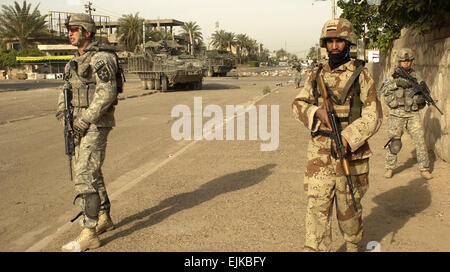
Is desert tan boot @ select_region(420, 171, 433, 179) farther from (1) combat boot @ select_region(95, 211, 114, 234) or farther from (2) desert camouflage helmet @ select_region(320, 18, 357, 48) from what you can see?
(1) combat boot @ select_region(95, 211, 114, 234)

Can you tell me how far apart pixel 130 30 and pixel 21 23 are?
14448mm

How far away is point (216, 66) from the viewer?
3894cm

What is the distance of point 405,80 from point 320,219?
11.3 feet

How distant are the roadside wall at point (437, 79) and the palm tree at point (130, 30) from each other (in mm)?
57584

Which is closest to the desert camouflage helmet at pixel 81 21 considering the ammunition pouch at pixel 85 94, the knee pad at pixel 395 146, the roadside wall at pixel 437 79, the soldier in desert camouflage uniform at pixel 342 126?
the ammunition pouch at pixel 85 94

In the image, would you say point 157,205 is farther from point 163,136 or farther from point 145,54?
point 145,54

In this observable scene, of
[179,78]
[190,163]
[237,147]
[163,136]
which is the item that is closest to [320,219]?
[190,163]

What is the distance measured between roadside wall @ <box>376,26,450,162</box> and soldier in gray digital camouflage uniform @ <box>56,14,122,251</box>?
5006mm

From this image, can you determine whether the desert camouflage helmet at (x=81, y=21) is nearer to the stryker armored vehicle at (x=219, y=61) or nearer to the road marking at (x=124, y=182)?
the road marking at (x=124, y=182)

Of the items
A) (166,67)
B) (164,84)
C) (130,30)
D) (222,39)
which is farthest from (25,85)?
(222,39)

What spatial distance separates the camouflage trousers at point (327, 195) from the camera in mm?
3119

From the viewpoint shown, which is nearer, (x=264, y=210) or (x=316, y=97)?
(x=316, y=97)

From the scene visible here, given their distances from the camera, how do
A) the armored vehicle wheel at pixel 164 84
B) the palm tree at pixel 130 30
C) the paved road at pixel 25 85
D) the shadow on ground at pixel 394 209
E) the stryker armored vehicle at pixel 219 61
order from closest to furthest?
the shadow on ground at pixel 394 209 → the armored vehicle wheel at pixel 164 84 → the paved road at pixel 25 85 → the stryker armored vehicle at pixel 219 61 → the palm tree at pixel 130 30

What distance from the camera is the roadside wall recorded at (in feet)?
21.5
